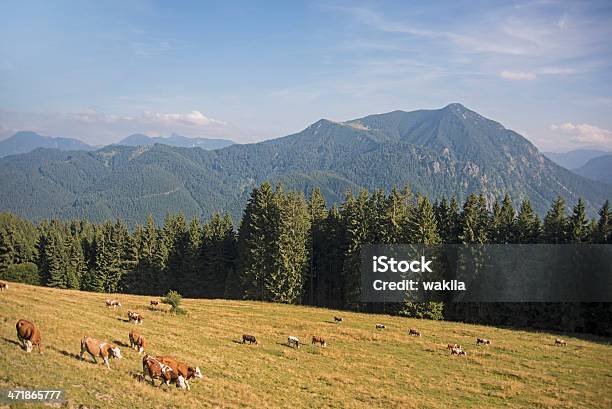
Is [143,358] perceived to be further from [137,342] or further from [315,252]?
[315,252]

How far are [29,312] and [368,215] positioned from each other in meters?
50.8

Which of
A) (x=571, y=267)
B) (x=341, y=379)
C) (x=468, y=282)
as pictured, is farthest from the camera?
(x=468, y=282)

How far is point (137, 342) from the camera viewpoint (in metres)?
27.5

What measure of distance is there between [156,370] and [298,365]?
43.2 ft

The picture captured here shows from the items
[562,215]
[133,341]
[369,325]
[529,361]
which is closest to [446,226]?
[562,215]

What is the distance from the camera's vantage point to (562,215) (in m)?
64.9

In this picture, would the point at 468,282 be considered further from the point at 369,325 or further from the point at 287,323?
the point at 287,323

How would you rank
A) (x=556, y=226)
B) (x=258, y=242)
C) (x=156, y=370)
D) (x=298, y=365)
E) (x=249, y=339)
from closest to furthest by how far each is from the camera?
1. (x=156, y=370)
2. (x=298, y=365)
3. (x=249, y=339)
4. (x=556, y=226)
5. (x=258, y=242)

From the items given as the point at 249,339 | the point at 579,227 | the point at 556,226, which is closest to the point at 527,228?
the point at 556,226

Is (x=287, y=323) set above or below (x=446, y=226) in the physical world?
below

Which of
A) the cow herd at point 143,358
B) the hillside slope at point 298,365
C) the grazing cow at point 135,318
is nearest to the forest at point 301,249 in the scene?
the hillside slope at point 298,365

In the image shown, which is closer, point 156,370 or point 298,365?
point 156,370

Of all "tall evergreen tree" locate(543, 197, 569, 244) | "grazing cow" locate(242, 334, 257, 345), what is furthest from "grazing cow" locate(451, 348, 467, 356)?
"tall evergreen tree" locate(543, 197, 569, 244)

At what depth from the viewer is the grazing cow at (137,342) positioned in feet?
88.9
